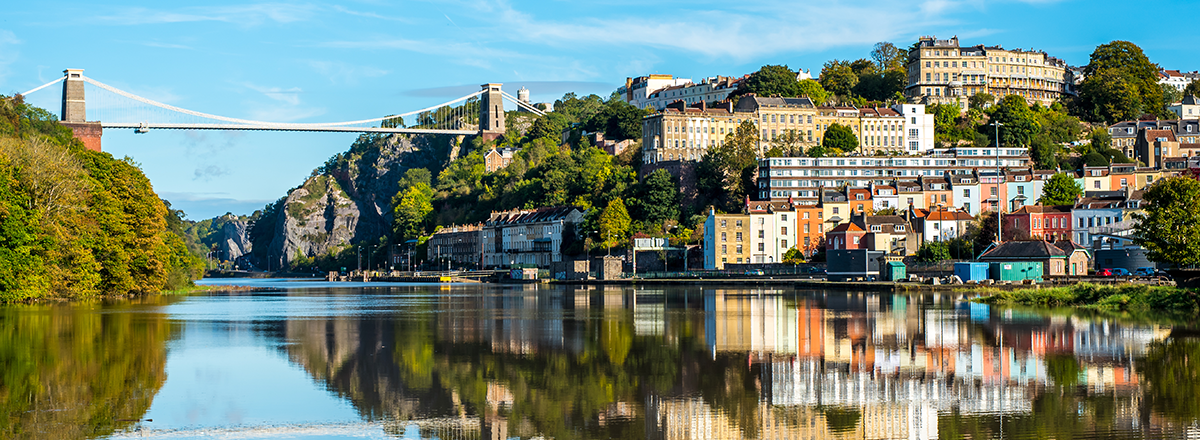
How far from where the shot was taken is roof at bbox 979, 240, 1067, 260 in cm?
5228

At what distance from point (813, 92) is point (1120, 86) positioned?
26248mm

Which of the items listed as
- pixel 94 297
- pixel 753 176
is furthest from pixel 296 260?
pixel 94 297

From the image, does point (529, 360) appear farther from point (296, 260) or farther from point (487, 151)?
point (296, 260)

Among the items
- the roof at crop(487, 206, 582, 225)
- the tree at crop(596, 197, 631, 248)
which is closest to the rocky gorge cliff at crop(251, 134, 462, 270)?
the roof at crop(487, 206, 582, 225)

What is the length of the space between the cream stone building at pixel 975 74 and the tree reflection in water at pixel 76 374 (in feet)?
280

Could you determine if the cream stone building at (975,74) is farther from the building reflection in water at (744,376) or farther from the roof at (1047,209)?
the building reflection in water at (744,376)

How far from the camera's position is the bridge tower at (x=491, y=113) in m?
A: 132

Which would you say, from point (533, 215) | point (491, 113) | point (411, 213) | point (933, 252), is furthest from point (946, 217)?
point (491, 113)

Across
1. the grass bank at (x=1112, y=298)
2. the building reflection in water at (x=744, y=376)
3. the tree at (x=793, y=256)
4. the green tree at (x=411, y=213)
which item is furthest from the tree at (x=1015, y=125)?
the building reflection in water at (x=744, y=376)

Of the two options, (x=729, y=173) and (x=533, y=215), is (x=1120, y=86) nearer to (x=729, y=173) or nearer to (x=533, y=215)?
(x=729, y=173)

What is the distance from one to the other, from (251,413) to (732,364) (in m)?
7.26

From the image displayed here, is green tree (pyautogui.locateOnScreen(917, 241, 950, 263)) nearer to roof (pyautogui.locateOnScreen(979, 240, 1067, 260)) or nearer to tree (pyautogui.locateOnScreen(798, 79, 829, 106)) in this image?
roof (pyautogui.locateOnScreen(979, 240, 1067, 260))

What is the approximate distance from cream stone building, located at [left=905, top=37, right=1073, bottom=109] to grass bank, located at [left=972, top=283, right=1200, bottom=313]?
6641 centimetres

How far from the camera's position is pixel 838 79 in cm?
10725
